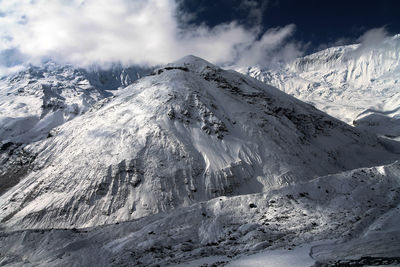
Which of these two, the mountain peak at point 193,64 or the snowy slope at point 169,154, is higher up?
the mountain peak at point 193,64

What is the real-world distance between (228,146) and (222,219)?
2452 centimetres

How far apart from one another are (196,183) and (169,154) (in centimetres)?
744

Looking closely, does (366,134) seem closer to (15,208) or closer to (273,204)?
(273,204)

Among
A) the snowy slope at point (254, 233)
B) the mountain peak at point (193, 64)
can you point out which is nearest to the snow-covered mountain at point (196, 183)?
the snowy slope at point (254, 233)

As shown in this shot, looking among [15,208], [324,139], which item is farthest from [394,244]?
[324,139]

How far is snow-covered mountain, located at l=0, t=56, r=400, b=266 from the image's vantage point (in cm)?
2153

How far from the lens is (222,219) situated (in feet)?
85.5

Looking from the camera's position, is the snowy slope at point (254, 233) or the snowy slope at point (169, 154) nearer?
the snowy slope at point (254, 233)

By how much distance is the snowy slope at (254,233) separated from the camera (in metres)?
18.1

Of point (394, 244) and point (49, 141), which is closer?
point (394, 244)

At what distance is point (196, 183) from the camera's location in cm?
4259

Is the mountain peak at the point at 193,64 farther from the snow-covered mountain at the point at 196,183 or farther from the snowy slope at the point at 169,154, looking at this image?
the snowy slope at the point at 169,154

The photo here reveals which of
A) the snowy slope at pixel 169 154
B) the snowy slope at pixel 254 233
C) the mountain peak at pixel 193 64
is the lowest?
the snowy slope at pixel 254 233

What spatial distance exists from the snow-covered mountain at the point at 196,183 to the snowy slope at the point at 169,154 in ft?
0.71
